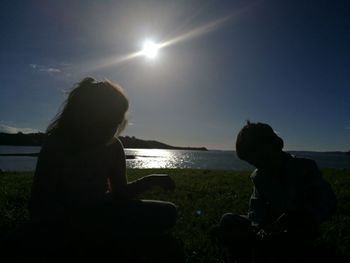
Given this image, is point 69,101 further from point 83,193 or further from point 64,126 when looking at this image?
point 83,193

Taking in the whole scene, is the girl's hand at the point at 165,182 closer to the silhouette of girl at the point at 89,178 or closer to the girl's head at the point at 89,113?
the silhouette of girl at the point at 89,178

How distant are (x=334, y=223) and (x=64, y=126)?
513 cm

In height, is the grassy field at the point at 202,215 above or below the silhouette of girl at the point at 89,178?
below

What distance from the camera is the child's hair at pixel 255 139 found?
4.84 metres

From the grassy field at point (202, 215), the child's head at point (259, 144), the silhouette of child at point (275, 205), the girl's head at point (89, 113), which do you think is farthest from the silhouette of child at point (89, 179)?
the child's head at point (259, 144)

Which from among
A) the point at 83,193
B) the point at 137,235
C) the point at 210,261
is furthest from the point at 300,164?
the point at 83,193

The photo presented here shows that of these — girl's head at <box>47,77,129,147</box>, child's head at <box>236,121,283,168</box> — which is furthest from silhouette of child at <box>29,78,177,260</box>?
child's head at <box>236,121,283,168</box>

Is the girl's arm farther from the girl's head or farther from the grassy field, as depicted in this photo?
the grassy field

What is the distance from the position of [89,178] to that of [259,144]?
2293mm

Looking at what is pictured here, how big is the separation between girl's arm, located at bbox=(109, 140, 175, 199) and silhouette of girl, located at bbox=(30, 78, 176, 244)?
1 cm

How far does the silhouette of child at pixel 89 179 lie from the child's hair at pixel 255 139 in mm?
1104

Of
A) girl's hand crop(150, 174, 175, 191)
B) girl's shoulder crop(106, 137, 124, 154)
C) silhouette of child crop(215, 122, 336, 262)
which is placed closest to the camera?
silhouette of child crop(215, 122, 336, 262)

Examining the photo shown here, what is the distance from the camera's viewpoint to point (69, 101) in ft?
14.6

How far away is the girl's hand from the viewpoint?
4793mm
